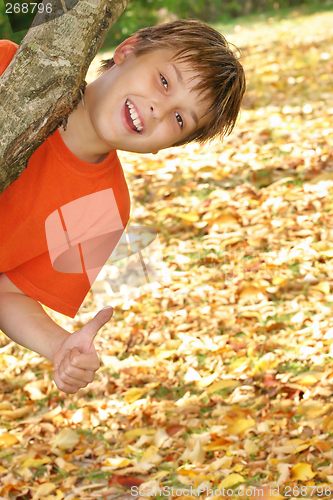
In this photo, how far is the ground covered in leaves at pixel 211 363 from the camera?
74.0 inches

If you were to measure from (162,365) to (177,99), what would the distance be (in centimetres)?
139

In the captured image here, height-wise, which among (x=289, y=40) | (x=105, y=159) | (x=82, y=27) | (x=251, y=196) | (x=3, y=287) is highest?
(x=82, y=27)

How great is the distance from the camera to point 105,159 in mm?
1622

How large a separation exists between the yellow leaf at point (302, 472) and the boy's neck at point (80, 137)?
119 cm

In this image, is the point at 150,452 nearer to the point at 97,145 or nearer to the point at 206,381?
the point at 206,381

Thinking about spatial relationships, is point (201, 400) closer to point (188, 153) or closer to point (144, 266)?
point (144, 266)

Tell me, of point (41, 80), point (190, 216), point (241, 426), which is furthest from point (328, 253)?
point (41, 80)

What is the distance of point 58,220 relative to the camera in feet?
5.22

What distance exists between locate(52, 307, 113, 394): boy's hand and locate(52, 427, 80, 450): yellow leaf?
39.0 inches

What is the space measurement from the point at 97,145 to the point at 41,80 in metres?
0.41

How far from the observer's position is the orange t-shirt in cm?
153

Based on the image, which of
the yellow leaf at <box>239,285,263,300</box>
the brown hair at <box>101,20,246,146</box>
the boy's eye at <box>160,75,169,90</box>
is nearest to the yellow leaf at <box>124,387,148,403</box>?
the yellow leaf at <box>239,285,263,300</box>

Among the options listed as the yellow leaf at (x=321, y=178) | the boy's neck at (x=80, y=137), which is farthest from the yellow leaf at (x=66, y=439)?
the yellow leaf at (x=321, y=178)

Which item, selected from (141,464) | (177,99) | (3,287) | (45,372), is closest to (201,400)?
(141,464)
